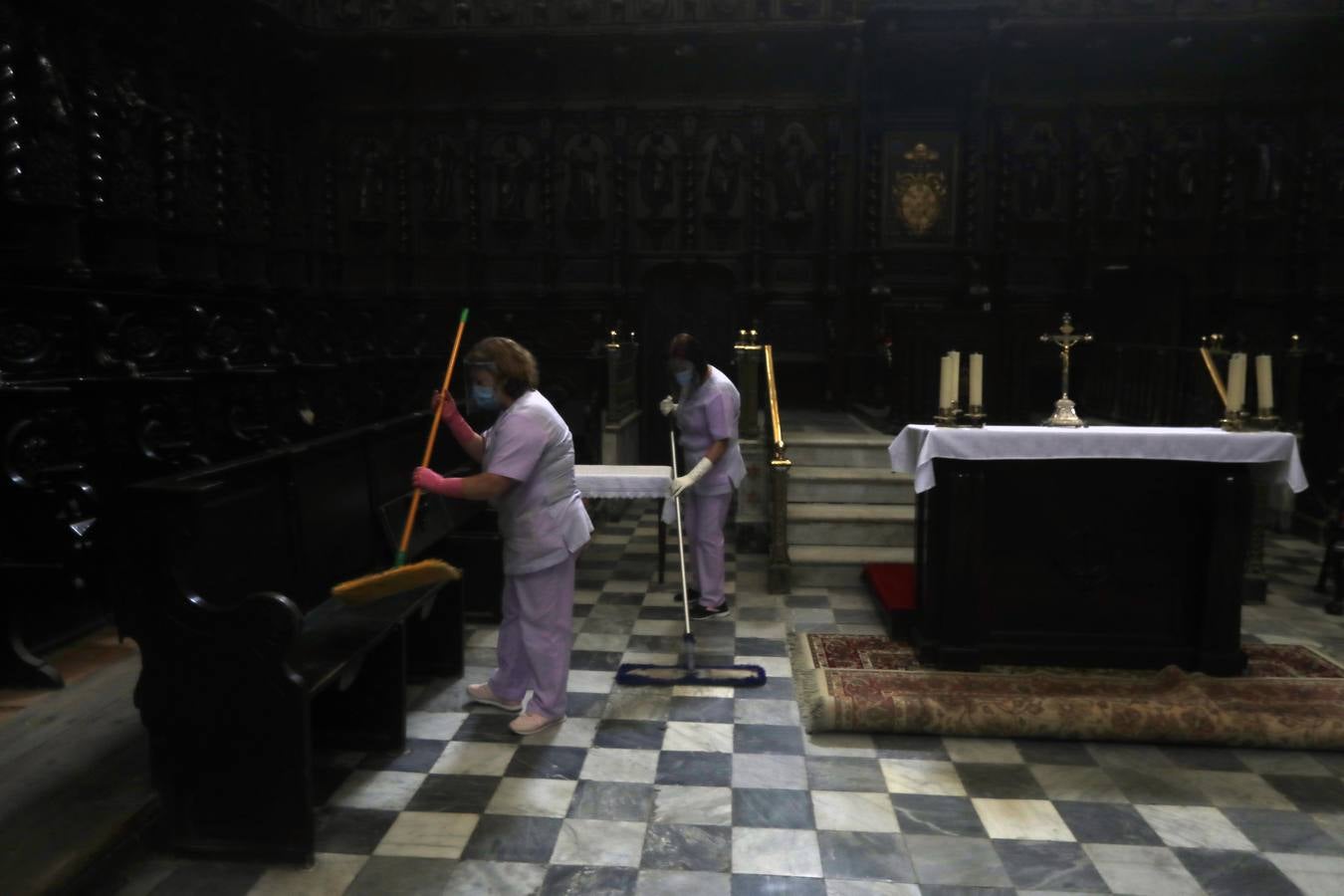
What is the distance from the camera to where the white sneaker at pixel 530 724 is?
4.27m

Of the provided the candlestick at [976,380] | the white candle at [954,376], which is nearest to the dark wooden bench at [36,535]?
the white candle at [954,376]

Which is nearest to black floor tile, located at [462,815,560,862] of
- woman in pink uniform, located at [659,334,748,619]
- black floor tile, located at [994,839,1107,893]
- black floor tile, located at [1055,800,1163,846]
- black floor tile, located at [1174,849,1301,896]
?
black floor tile, located at [994,839,1107,893]

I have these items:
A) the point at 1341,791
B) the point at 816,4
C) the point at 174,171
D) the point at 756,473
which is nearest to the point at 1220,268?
the point at 816,4

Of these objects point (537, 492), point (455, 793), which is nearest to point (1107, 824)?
point (455, 793)

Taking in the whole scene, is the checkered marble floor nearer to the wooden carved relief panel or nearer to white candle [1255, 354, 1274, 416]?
white candle [1255, 354, 1274, 416]

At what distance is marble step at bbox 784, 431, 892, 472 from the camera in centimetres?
837

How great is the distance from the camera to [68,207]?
768 cm

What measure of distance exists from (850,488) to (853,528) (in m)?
0.55

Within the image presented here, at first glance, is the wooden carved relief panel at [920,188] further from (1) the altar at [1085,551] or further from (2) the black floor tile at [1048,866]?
(2) the black floor tile at [1048,866]

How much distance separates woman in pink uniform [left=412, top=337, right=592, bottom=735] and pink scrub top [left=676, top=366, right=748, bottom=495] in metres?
1.79

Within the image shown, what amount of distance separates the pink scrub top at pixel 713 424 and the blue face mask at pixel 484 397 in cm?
201

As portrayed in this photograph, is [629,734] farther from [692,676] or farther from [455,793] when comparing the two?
[455,793]

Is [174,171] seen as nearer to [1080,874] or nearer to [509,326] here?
[509,326]

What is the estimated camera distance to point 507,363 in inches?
161
